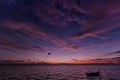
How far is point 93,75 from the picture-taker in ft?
263
